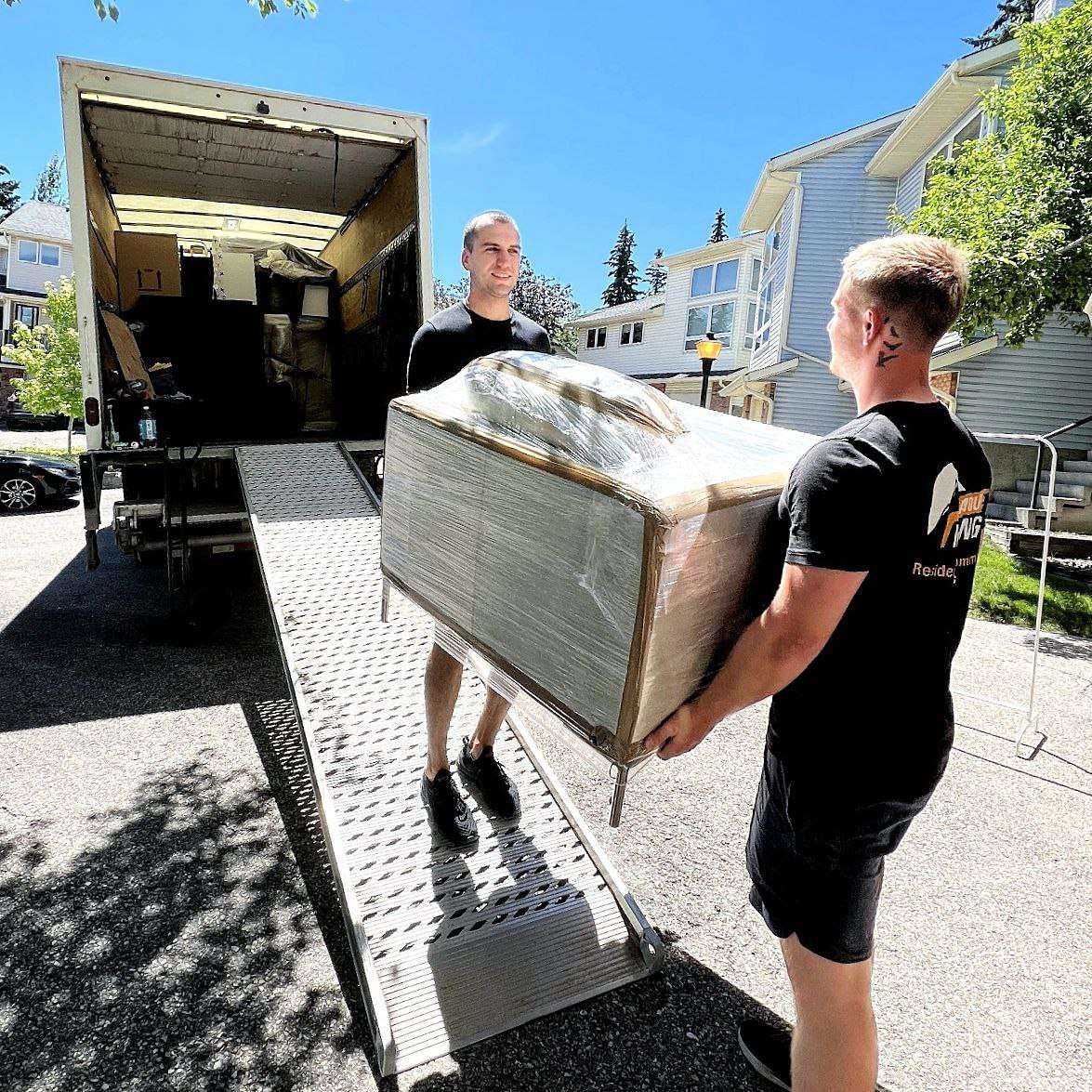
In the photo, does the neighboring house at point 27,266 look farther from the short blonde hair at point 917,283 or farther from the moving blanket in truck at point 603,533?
the short blonde hair at point 917,283

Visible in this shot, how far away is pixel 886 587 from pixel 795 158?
1999cm

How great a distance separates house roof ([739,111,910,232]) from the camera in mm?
17453

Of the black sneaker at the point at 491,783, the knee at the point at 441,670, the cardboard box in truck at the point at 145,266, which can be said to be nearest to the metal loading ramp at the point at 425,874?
the black sneaker at the point at 491,783

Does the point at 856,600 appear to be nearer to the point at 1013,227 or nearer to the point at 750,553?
the point at 750,553

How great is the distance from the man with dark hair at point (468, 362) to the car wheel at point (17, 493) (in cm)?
1081

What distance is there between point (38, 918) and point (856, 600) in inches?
113

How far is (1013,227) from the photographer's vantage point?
7977 mm

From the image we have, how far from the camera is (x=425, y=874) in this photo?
2.59 metres

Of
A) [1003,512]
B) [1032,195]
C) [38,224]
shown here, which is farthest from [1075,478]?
[38,224]

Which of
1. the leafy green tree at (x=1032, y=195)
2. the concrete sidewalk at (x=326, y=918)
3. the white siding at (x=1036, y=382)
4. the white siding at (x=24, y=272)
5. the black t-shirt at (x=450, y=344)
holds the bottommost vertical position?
the concrete sidewalk at (x=326, y=918)

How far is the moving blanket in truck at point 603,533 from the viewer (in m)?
1.46

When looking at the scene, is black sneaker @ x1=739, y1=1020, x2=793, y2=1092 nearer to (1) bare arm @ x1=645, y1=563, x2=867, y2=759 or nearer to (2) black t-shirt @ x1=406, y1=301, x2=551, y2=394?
(1) bare arm @ x1=645, y1=563, x2=867, y2=759

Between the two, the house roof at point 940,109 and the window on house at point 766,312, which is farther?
the window on house at point 766,312

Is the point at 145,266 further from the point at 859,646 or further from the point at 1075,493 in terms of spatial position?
the point at 1075,493
